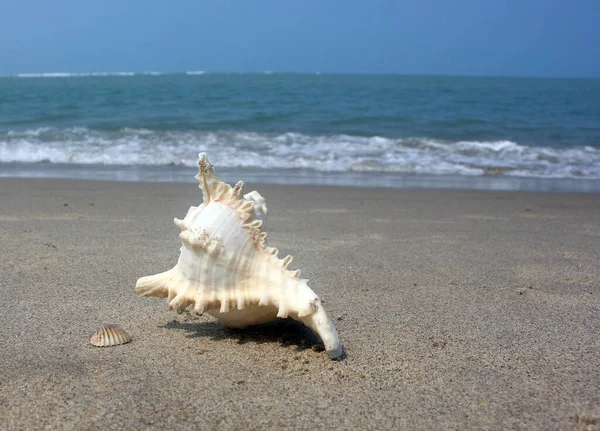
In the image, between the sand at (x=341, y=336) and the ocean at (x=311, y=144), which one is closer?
the sand at (x=341, y=336)

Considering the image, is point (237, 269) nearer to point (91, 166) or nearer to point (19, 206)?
point (19, 206)

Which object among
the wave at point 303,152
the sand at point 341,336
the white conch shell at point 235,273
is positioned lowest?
the wave at point 303,152

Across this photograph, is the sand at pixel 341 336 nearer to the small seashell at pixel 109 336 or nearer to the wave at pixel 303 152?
the small seashell at pixel 109 336

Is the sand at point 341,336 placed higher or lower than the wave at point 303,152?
higher

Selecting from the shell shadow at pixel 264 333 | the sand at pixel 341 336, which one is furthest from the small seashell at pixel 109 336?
the shell shadow at pixel 264 333

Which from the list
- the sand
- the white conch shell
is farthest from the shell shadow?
the white conch shell

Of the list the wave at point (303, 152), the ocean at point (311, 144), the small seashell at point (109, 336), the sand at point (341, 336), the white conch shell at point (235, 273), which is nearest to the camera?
the sand at point (341, 336)

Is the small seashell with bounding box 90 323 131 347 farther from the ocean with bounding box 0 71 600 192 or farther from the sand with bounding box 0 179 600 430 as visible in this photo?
A: the ocean with bounding box 0 71 600 192
